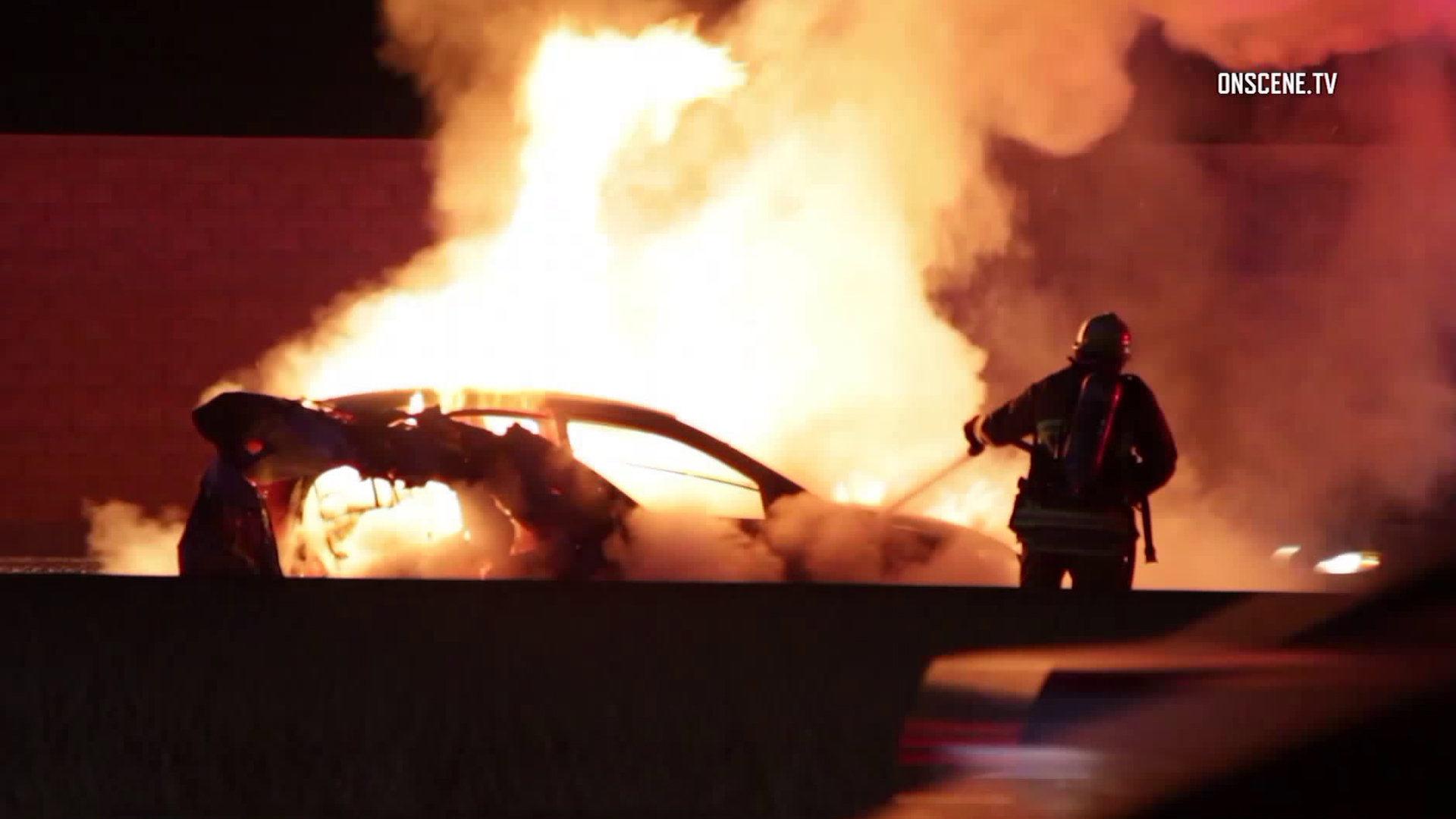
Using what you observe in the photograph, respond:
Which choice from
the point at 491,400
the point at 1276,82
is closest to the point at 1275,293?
the point at 1276,82

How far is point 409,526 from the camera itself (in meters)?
7.59

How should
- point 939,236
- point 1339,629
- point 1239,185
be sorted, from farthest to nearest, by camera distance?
point 1239,185 → point 939,236 → point 1339,629

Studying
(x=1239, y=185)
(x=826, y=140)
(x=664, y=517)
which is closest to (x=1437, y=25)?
(x=1239, y=185)

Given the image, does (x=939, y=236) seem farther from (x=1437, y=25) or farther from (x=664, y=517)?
(x=664, y=517)

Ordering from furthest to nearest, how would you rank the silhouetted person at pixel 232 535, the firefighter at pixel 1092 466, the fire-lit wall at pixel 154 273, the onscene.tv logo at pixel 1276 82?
the fire-lit wall at pixel 154 273 < the onscene.tv logo at pixel 1276 82 < the firefighter at pixel 1092 466 < the silhouetted person at pixel 232 535

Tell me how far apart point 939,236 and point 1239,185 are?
4.01 metres

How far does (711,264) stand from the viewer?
1188cm

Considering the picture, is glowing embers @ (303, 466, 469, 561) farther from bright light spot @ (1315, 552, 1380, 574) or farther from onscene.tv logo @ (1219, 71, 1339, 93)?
onscene.tv logo @ (1219, 71, 1339, 93)

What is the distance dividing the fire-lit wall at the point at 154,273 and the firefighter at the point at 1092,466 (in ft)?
29.8

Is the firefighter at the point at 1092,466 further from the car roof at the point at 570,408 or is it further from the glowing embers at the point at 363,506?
the glowing embers at the point at 363,506

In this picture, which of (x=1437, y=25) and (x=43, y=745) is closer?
(x=43, y=745)

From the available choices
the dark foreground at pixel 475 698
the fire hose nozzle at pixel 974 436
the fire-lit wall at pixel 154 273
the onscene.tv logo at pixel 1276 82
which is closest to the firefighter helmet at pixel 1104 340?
the fire hose nozzle at pixel 974 436

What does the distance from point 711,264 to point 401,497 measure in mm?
4541

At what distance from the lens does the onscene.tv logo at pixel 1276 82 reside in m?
14.5
